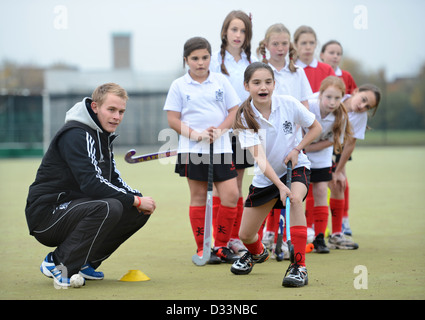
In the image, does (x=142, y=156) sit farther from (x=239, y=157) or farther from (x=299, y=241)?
(x=299, y=241)

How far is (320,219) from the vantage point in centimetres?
527

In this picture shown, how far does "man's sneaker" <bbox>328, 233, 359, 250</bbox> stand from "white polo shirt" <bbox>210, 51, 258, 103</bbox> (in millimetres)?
1306

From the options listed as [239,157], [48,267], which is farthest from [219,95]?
[48,267]

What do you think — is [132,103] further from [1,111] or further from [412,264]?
[412,264]

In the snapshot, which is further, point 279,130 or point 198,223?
point 198,223

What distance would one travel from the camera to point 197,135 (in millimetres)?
4793

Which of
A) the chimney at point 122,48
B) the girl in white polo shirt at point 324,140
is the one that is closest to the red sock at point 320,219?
the girl in white polo shirt at point 324,140

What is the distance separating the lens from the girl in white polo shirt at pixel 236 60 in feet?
16.9

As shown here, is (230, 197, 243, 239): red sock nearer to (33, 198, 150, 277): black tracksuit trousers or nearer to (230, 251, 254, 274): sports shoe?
(230, 251, 254, 274): sports shoe

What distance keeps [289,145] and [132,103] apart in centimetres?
2054

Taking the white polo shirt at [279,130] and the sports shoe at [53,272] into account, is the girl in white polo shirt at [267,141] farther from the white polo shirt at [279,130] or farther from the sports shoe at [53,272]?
the sports shoe at [53,272]

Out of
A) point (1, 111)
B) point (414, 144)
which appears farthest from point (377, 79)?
point (1, 111)

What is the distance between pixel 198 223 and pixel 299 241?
3.54 feet

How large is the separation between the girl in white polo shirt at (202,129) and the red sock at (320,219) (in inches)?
29.9
